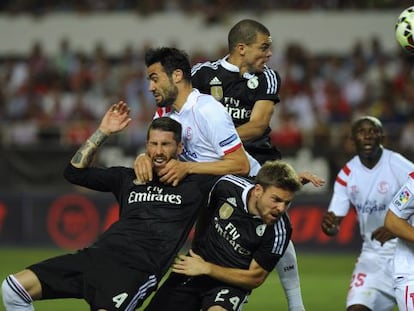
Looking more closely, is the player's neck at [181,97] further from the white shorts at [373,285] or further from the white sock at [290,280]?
the white shorts at [373,285]

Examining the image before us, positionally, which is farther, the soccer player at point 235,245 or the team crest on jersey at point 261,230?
the team crest on jersey at point 261,230

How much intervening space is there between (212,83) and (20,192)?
28.8 ft

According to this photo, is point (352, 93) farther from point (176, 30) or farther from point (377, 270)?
point (377, 270)

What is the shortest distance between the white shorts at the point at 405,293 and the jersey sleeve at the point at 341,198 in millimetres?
2182

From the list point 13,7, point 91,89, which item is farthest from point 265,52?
point 13,7

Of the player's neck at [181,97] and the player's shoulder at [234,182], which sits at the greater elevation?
the player's neck at [181,97]

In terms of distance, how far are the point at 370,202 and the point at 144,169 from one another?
9.91 ft

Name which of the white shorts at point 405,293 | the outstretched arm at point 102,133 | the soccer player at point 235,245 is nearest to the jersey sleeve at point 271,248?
the soccer player at point 235,245

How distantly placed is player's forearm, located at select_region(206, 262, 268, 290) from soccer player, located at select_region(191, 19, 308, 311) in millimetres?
1448

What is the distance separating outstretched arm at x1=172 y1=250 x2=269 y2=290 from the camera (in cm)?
716

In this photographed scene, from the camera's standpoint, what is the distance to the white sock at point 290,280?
8633 millimetres

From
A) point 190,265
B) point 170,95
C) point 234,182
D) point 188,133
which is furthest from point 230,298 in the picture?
point 170,95

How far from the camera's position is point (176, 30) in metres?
21.6

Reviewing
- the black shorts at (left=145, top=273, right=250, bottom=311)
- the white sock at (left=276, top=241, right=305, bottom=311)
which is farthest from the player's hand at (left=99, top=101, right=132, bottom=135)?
the white sock at (left=276, top=241, right=305, bottom=311)
